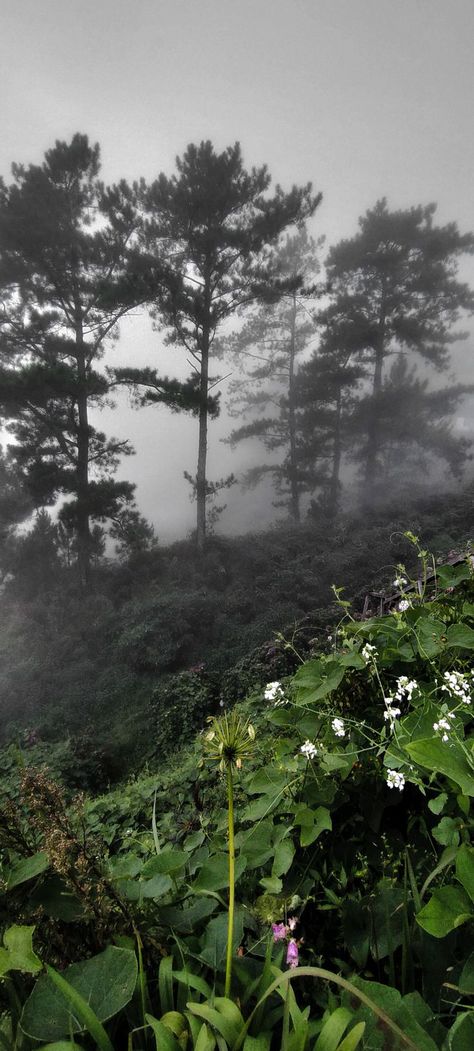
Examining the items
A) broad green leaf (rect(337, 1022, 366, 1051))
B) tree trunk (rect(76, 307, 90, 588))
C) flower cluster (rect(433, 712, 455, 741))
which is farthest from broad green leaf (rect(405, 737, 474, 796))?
tree trunk (rect(76, 307, 90, 588))

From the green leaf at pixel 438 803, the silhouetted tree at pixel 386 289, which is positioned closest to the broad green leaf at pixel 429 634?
the green leaf at pixel 438 803

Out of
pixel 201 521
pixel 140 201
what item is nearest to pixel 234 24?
pixel 140 201

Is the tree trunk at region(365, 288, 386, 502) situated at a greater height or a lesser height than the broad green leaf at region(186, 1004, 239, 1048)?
greater

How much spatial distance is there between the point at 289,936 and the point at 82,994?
319mm

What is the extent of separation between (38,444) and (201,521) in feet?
16.1

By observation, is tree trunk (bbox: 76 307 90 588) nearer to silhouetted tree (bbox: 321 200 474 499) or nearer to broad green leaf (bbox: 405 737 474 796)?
silhouetted tree (bbox: 321 200 474 499)

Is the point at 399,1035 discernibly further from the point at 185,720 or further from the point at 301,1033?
the point at 185,720

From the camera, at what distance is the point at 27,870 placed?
21.1 inches

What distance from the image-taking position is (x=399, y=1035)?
402mm

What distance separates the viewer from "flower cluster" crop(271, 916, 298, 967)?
567 millimetres

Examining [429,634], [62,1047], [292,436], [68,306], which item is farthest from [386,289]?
[62,1047]

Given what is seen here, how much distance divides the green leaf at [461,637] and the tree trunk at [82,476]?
11.0 metres

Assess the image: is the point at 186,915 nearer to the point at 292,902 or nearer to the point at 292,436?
the point at 292,902

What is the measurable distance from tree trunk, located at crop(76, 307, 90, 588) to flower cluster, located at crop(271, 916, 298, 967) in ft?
36.2
